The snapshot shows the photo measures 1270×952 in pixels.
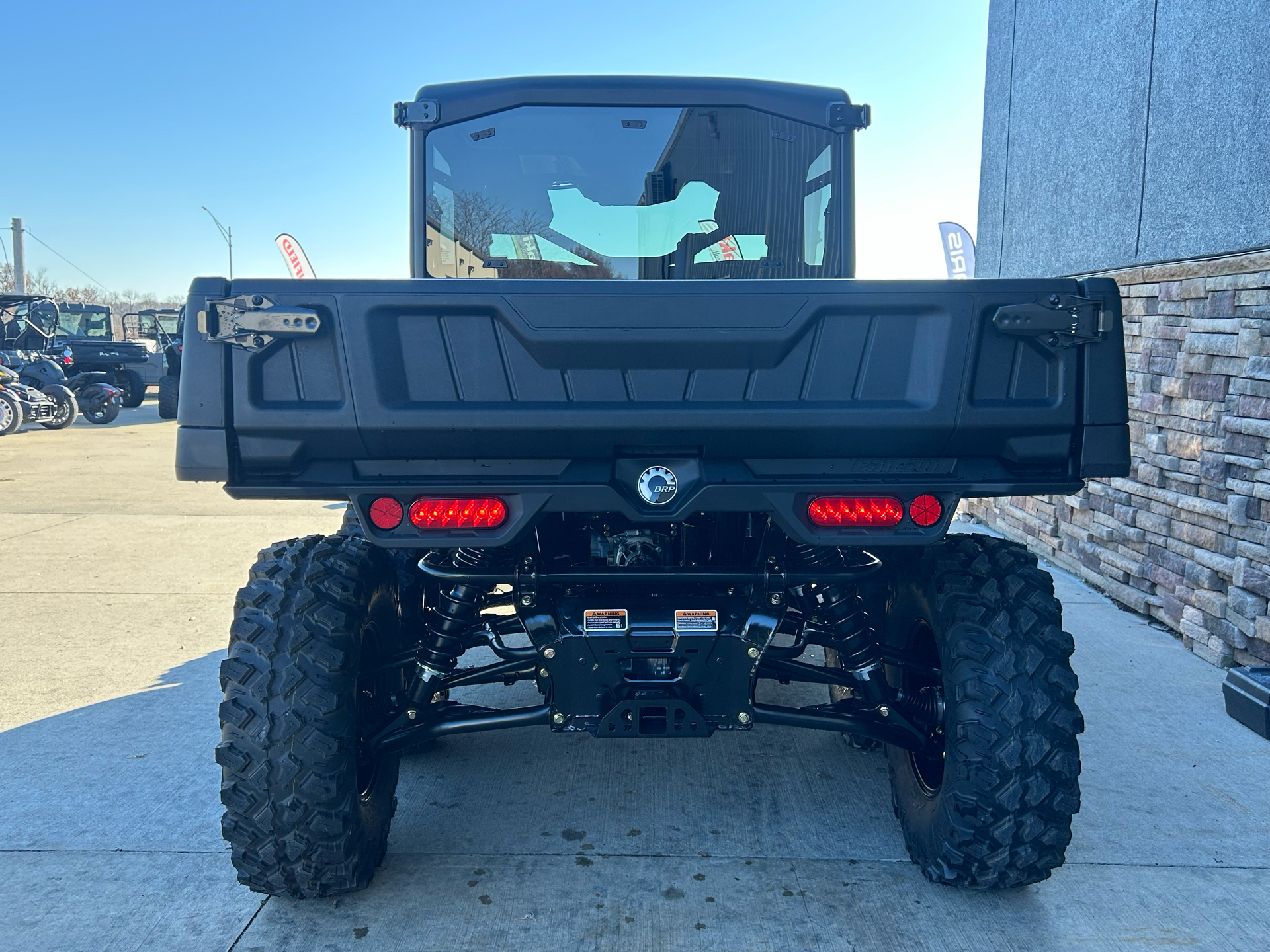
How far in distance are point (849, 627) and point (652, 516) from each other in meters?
0.90

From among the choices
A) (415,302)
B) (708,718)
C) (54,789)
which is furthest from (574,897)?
(54,789)

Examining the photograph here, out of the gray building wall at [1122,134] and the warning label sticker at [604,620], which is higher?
the gray building wall at [1122,134]

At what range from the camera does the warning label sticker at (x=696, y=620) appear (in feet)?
8.88

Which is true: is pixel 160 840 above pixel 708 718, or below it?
below

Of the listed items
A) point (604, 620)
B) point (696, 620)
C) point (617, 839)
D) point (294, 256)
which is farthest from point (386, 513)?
point (294, 256)

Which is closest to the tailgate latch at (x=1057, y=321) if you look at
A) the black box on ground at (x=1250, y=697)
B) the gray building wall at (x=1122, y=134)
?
the black box on ground at (x=1250, y=697)

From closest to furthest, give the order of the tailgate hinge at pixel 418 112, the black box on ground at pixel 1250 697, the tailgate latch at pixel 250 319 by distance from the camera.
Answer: the tailgate latch at pixel 250 319, the tailgate hinge at pixel 418 112, the black box on ground at pixel 1250 697

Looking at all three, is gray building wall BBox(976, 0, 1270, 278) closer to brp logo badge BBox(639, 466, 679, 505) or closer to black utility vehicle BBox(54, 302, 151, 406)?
brp logo badge BBox(639, 466, 679, 505)

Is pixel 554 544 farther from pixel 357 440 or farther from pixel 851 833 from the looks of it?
pixel 851 833

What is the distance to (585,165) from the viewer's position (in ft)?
11.3

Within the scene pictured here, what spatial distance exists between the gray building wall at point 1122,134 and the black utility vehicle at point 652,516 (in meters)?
3.09

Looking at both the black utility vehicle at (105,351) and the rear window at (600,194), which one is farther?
the black utility vehicle at (105,351)

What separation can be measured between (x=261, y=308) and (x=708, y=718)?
1.61 m

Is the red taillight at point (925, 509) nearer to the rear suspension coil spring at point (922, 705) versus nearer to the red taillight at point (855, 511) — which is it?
the red taillight at point (855, 511)
